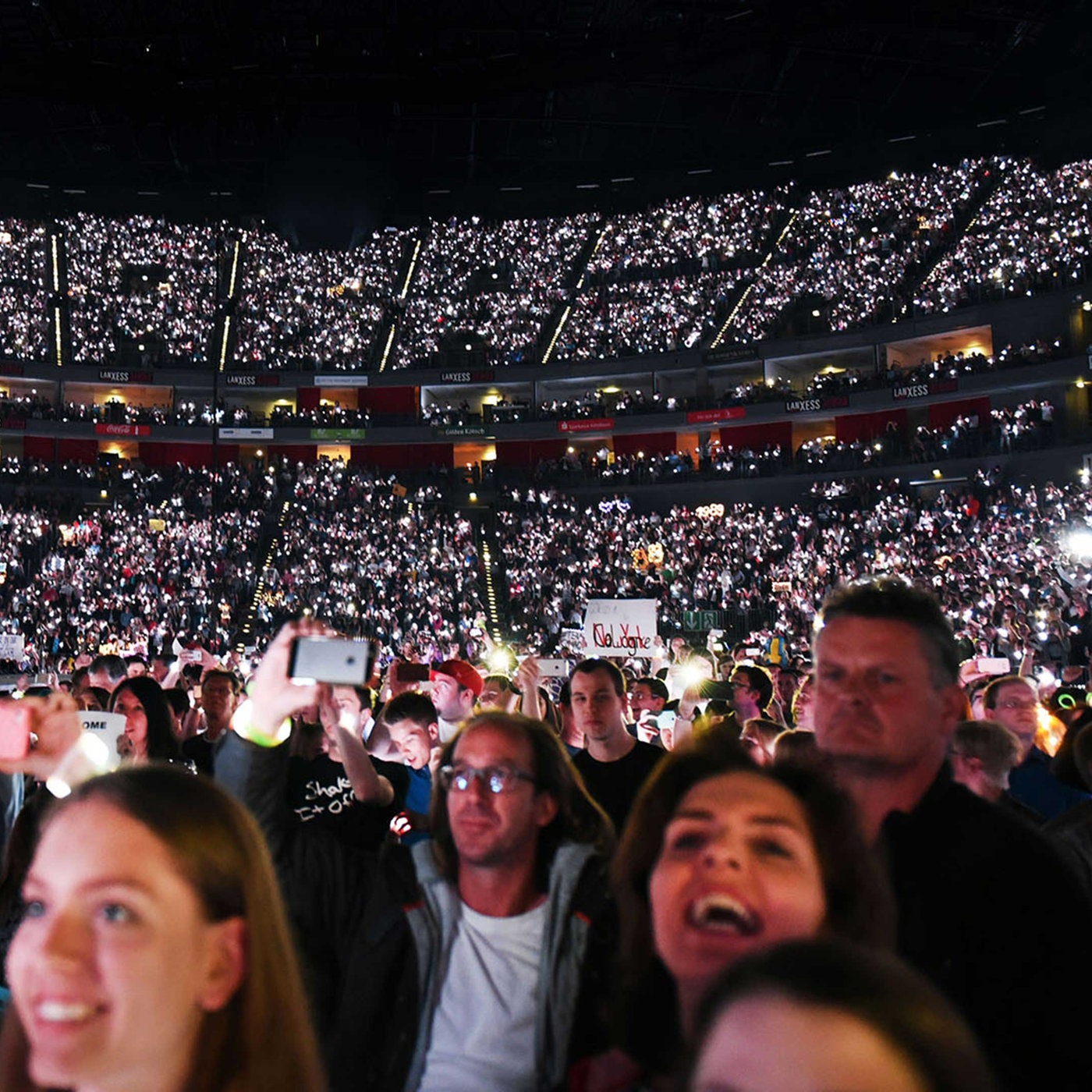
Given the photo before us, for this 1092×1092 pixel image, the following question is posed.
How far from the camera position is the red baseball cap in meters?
6.88

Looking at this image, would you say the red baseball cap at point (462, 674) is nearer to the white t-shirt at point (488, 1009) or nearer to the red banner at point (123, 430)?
the white t-shirt at point (488, 1009)

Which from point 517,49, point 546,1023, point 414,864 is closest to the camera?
point 546,1023

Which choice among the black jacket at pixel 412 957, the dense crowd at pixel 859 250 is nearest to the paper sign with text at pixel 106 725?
the black jacket at pixel 412 957

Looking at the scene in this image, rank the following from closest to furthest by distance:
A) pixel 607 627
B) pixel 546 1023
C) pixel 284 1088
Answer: pixel 284 1088, pixel 546 1023, pixel 607 627

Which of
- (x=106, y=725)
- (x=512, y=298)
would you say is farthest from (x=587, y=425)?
(x=106, y=725)

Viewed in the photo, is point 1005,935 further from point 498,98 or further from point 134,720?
point 498,98

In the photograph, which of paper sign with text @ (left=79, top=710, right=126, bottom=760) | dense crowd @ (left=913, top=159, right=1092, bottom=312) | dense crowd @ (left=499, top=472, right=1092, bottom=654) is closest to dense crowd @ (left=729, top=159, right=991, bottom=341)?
dense crowd @ (left=913, top=159, right=1092, bottom=312)

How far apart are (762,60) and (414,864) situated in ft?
133

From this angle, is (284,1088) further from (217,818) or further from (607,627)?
(607,627)

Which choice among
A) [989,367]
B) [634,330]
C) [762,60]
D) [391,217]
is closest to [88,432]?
[391,217]

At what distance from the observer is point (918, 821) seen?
8.48ft

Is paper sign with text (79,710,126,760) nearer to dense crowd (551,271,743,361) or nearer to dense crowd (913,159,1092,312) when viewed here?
dense crowd (913,159,1092,312)

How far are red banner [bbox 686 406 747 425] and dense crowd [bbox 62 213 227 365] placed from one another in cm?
2146

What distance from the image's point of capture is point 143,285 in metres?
48.9
